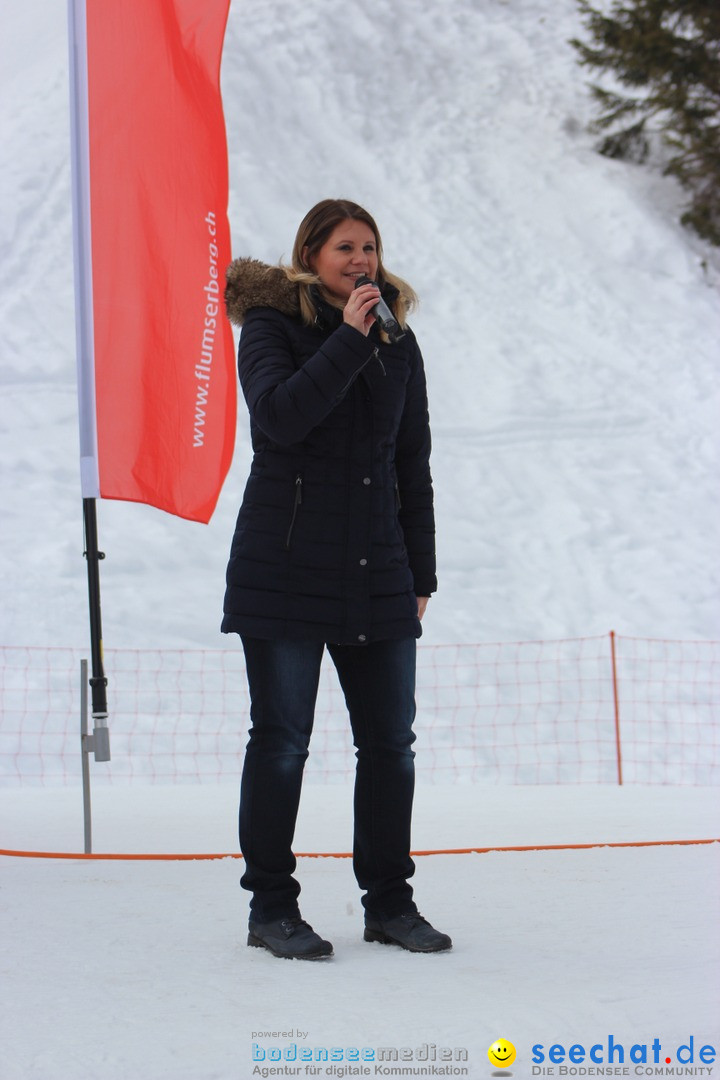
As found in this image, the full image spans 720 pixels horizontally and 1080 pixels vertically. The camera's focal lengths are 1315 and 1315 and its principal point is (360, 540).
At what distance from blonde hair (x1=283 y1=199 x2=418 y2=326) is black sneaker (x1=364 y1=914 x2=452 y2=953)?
1212mm

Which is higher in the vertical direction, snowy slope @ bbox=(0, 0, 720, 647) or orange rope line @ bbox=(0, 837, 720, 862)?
snowy slope @ bbox=(0, 0, 720, 647)

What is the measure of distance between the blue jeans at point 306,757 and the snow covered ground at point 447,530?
0.15m

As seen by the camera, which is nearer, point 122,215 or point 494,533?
point 122,215

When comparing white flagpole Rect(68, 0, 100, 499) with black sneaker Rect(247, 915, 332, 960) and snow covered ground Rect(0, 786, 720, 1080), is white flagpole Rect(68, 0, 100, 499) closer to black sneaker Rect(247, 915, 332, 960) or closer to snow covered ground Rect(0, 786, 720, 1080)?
snow covered ground Rect(0, 786, 720, 1080)

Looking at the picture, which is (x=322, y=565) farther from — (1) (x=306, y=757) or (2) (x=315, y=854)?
(2) (x=315, y=854)

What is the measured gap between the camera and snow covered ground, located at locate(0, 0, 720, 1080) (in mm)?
2182

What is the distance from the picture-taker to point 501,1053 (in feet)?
6.07

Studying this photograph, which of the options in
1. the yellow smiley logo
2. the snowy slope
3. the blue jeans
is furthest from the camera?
the snowy slope

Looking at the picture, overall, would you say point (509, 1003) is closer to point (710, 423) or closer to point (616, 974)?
point (616, 974)

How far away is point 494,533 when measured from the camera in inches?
403

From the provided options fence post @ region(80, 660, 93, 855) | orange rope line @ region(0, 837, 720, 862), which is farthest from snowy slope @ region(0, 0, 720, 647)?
orange rope line @ region(0, 837, 720, 862)

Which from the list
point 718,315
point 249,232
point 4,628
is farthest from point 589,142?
point 4,628

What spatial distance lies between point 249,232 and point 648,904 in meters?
11.4

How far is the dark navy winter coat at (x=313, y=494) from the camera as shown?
2582mm
